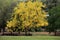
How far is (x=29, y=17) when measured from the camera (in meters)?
41.8

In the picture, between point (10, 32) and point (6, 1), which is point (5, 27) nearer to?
point (10, 32)

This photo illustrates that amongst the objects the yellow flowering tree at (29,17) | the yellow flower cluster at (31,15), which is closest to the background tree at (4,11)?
the yellow flowering tree at (29,17)

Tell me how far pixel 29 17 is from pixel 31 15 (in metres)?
0.63

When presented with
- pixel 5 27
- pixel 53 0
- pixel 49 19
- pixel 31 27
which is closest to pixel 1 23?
pixel 5 27

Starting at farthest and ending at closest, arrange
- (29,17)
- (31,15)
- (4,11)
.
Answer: (4,11) < (29,17) < (31,15)

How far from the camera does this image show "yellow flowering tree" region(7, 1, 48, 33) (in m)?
41.4

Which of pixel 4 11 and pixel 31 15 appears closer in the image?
pixel 31 15

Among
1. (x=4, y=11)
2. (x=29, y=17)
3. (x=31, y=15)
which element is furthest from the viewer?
(x=4, y=11)

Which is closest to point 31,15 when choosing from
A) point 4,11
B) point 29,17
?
point 29,17

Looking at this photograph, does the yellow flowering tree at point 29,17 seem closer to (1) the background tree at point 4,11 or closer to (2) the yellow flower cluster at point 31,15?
(2) the yellow flower cluster at point 31,15

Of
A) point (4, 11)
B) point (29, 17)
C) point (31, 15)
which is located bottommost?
point (29, 17)

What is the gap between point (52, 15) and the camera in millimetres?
41469

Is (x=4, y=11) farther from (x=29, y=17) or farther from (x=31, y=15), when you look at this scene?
(x=31, y=15)

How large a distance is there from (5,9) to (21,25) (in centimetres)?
491
